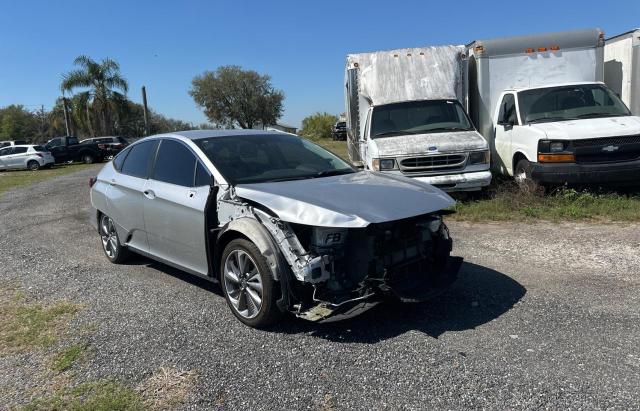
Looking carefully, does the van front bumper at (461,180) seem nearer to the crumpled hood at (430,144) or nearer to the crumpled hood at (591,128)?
the crumpled hood at (430,144)

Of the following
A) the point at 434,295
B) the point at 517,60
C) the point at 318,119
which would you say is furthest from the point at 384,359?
the point at 318,119

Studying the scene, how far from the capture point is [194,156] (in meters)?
5.02

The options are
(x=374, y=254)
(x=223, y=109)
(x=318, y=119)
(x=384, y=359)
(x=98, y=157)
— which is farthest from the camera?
(x=223, y=109)

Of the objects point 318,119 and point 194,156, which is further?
point 318,119

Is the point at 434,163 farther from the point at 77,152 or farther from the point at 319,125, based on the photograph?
the point at 319,125

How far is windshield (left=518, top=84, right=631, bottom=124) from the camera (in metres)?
9.09

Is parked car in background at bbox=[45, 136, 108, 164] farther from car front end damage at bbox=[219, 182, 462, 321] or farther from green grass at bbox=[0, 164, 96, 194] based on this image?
car front end damage at bbox=[219, 182, 462, 321]

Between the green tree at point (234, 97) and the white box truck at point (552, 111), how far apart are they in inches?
1735

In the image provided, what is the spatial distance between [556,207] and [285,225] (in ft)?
18.7

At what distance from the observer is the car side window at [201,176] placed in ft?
15.6

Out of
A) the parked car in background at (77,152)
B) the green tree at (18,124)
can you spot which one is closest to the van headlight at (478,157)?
the parked car in background at (77,152)

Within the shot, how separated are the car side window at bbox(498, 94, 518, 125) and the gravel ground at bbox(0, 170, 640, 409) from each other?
12.9 ft

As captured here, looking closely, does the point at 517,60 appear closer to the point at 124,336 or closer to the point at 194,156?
the point at 194,156

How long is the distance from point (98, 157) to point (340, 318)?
105 feet
